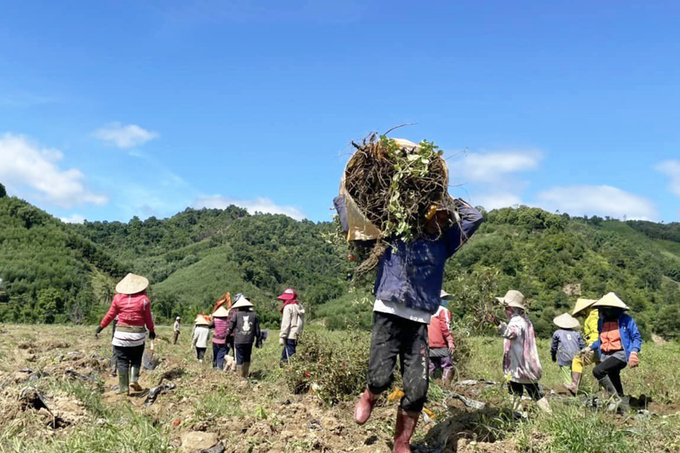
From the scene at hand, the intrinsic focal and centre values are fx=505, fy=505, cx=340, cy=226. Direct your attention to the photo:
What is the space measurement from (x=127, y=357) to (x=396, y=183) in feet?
16.6

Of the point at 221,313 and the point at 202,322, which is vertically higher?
the point at 221,313

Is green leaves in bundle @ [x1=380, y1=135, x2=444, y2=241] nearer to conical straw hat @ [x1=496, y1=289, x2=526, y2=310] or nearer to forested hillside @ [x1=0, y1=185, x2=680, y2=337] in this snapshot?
forested hillside @ [x1=0, y1=185, x2=680, y2=337]

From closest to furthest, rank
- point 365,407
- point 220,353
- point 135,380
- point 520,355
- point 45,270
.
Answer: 1. point 365,407
2. point 520,355
3. point 135,380
4. point 220,353
5. point 45,270

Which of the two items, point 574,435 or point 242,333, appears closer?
point 574,435

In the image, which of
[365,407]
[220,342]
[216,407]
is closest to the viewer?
[365,407]

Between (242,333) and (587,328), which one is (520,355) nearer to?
(587,328)

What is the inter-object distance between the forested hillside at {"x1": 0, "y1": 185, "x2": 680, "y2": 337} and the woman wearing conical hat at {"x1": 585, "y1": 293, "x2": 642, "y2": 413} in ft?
5.27

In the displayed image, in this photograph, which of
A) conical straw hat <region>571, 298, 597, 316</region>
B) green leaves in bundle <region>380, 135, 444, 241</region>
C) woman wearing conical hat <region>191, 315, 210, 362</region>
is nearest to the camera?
green leaves in bundle <region>380, 135, 444, 241</region>

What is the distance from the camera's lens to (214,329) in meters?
11.1

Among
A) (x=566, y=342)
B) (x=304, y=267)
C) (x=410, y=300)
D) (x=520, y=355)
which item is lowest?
(x=520, y=355)

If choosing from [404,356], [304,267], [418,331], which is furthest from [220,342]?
[304,267]

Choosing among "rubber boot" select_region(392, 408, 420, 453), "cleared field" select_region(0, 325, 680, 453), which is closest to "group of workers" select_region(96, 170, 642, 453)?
"rubber boot" select_region(392, 408, 420, 453)

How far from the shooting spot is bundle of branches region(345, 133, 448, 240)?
141 inches

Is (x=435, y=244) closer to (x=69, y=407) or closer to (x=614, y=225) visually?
(x=69, y=407)
